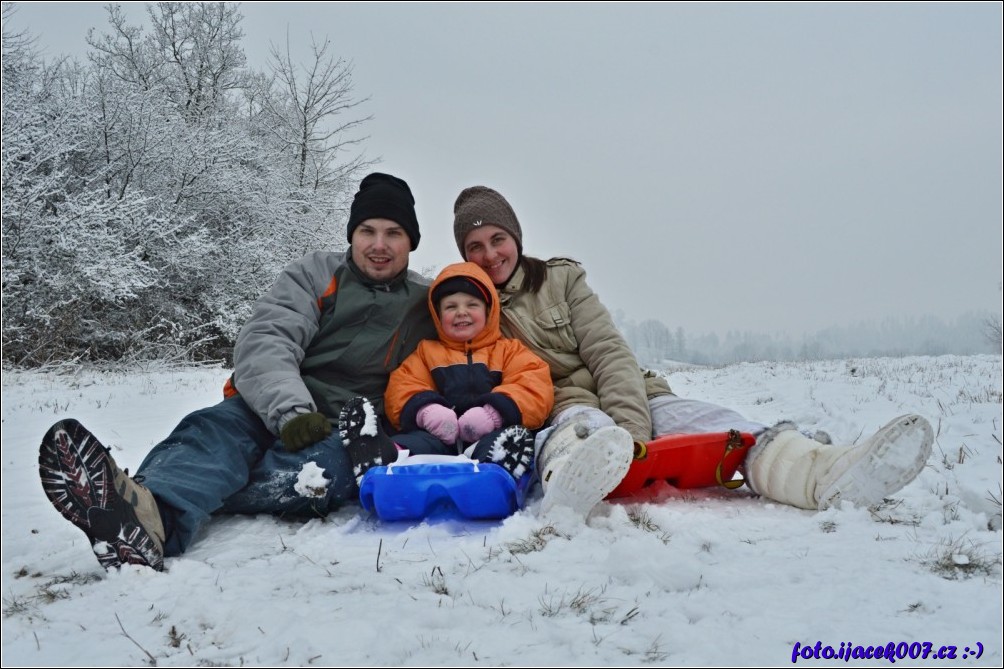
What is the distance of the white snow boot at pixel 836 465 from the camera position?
228 cm

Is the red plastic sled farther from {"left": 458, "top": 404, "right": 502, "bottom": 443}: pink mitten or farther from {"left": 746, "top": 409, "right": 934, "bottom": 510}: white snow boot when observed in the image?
{"left": 458, "top": 404, "right": 502, "bottom": 443}: pink mitten

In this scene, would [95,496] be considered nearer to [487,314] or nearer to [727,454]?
[487,314]

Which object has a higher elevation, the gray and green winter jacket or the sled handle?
the gray and green winter jacket

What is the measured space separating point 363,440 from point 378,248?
120 centimetres

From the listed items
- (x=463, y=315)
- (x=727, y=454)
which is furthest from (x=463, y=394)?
(x=727, y=454)

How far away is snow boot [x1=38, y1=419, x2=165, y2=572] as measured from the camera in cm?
179

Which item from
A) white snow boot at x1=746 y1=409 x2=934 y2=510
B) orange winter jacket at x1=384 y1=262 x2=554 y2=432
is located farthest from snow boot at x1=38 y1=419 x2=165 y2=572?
white snow boot at x1=746 y1=409 x2=934 y2=510

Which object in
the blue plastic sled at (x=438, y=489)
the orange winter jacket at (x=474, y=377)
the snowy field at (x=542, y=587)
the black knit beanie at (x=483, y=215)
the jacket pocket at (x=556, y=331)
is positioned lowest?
the snowy field at (x=542, y=587)

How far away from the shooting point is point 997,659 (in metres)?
1.35

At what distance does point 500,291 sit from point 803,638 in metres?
2.61

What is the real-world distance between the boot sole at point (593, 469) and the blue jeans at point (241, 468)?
3.09 feet

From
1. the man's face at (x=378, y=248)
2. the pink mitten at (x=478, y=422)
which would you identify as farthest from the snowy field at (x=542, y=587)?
the man's face at (x=378, y=248)

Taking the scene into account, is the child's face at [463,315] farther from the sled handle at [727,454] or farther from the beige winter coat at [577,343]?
the sled handle at [727,454]

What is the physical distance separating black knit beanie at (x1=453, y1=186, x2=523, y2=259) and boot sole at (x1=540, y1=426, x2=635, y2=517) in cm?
185
